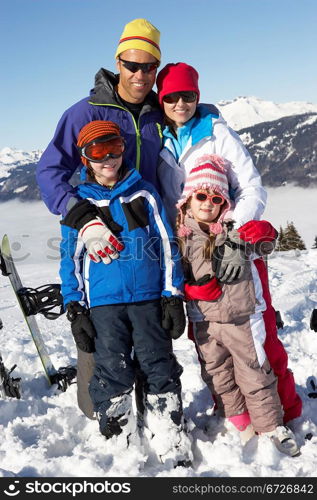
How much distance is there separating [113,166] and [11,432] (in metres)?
1.99

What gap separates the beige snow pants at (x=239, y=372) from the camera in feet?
9.62

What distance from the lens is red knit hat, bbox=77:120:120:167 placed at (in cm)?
281

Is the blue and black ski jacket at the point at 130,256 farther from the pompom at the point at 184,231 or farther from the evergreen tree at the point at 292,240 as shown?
the evergreen tree at the point at 292,240

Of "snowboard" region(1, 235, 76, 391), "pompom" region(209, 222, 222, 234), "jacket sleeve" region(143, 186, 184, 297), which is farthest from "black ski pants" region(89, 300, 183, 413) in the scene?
"snowboard" region(1, 235, 76, 391)

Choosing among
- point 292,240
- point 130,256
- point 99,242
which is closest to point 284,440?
point 130,256

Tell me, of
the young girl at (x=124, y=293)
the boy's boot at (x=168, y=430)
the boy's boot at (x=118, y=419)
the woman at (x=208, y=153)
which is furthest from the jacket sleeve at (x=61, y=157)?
the boy's boot at (x=168, y=430)

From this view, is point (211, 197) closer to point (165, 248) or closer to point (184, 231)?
point (184, 231)

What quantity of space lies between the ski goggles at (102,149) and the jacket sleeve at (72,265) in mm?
483

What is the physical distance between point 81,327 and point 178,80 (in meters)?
1.79

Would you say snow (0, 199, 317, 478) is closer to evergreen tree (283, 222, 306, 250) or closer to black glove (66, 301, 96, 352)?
black glove (66, 301, 96, 352)

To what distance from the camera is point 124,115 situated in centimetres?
320

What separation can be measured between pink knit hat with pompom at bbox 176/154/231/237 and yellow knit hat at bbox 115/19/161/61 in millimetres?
941
